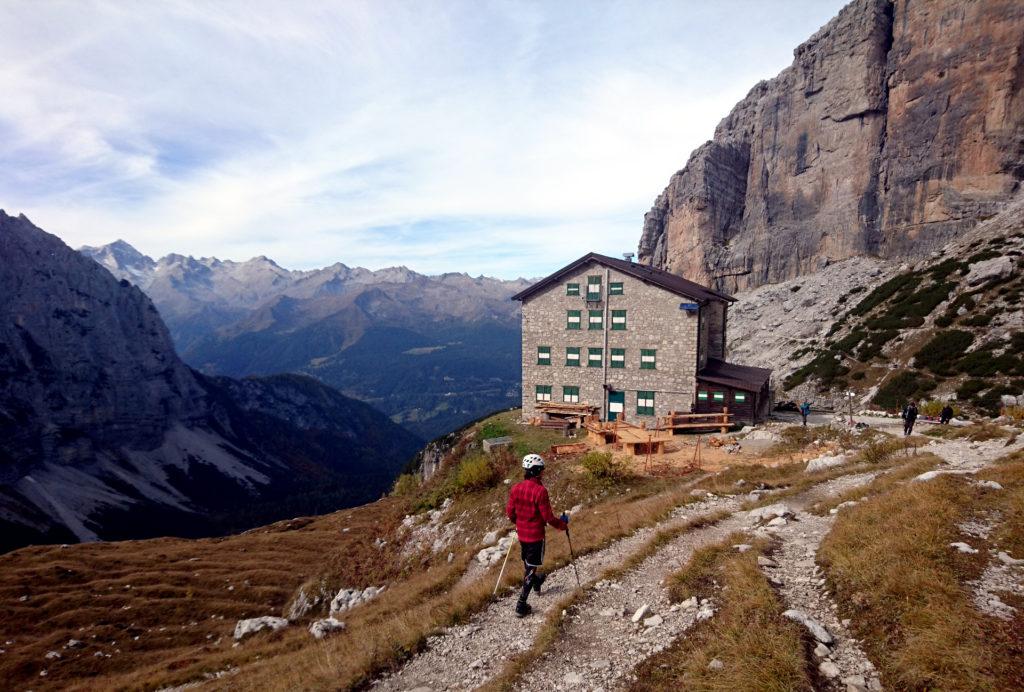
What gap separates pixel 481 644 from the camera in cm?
845

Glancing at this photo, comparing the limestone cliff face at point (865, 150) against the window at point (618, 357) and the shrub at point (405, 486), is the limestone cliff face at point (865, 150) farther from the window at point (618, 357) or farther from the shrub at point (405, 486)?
the shrub at point (405, 486)

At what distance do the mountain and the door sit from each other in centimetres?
11669

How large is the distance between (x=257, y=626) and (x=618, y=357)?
24.6 metres

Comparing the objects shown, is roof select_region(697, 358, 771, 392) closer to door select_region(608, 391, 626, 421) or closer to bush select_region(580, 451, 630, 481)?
door select_region(608, 391, 626, 421)

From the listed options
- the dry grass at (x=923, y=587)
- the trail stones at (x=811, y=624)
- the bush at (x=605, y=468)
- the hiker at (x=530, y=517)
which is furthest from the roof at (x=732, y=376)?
the trail stones at (x=811, y=624)

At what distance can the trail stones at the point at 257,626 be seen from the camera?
22766 millimetres

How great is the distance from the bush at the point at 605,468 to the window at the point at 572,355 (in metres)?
13.5

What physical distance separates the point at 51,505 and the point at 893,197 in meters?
181

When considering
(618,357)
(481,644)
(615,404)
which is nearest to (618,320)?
(618,357)

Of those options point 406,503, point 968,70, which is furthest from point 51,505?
point 968,70

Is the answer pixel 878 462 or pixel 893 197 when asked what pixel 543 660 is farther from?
pixel 893 197

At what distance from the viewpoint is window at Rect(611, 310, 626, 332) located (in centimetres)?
3272

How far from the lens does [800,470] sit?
18828 mm

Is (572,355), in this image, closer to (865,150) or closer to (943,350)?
(943,350)
